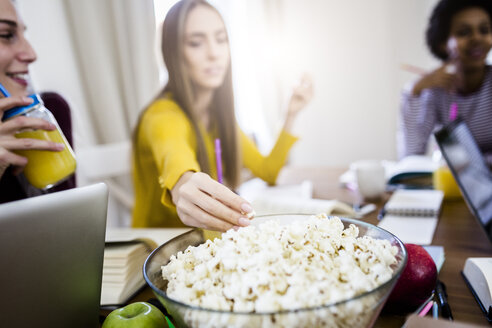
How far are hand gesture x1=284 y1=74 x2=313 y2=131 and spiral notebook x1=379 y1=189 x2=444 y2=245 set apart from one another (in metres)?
0.62

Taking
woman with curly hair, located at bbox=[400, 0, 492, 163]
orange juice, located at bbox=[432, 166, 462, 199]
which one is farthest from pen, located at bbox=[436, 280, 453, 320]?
woman with curly hair, located at bbox=[400, 0, 492, 163]

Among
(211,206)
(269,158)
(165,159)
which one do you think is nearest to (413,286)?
(211,206)

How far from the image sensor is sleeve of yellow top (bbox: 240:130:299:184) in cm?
152

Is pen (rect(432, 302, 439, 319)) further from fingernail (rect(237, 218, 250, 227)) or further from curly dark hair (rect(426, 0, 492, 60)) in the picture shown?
curly dark hair (rect(426, 0, 492, 60))

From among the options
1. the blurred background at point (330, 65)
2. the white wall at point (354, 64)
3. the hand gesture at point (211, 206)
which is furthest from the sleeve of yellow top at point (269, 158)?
the white wall at point (354, 64)

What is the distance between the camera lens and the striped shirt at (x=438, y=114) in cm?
195

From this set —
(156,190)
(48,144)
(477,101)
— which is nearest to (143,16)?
(156,190)

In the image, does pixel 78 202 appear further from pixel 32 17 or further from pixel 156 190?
pixel 32 17

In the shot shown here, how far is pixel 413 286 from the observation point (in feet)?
1.63

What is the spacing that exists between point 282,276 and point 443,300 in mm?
312

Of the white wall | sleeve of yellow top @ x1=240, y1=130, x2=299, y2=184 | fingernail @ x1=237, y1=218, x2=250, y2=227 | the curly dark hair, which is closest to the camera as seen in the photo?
fingernail @ x1=237, y1=218, x2=250, y2=227

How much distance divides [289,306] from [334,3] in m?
3.43

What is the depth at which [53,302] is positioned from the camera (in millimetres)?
440

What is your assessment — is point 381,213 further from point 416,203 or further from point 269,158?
point 269,158
